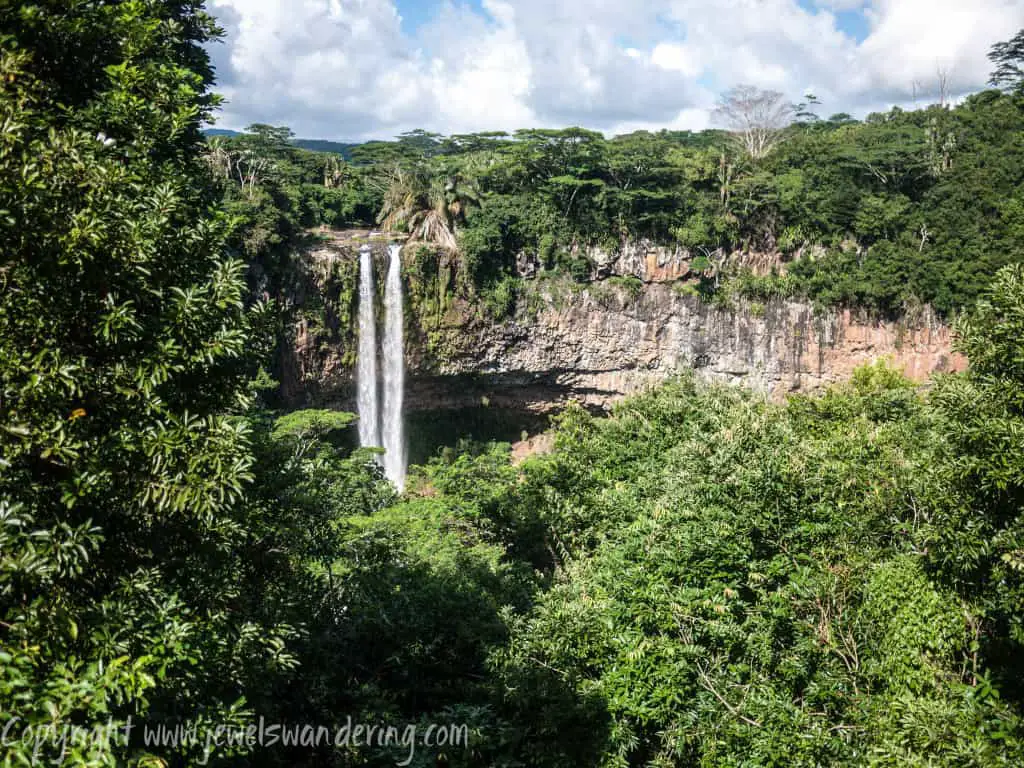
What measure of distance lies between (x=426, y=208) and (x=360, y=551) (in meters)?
19.8

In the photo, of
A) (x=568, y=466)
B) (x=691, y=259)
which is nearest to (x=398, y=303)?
(x=691, y=259)

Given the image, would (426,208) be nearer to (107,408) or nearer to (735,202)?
(735,202)

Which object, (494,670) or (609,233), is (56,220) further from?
(609,233)

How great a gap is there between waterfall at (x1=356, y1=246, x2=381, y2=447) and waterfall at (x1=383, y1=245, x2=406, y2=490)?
43 centimetres

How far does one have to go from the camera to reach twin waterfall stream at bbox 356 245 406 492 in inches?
1026

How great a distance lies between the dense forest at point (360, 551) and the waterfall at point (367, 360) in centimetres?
1276

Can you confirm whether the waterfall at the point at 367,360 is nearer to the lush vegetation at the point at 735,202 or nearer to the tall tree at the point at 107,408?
the lush vegetation at the point at 735,202

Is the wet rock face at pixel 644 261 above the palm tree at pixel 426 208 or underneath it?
underneath

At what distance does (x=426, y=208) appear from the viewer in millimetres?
27531

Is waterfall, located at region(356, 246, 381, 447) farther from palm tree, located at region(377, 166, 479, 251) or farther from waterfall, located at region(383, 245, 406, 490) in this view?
palm tree, located at region(377, 166, 479, 251)

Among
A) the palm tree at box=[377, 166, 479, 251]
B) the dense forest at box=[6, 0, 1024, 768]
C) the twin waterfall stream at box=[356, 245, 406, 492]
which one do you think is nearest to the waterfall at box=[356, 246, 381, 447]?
the twin waterfall stream at box=[356, 245, 406, 492]

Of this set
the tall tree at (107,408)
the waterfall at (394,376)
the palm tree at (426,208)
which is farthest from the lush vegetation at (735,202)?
the tall tree at (107,408)

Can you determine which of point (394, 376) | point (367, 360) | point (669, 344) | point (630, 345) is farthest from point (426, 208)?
point (669, 344)

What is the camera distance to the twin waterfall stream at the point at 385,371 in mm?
26062
